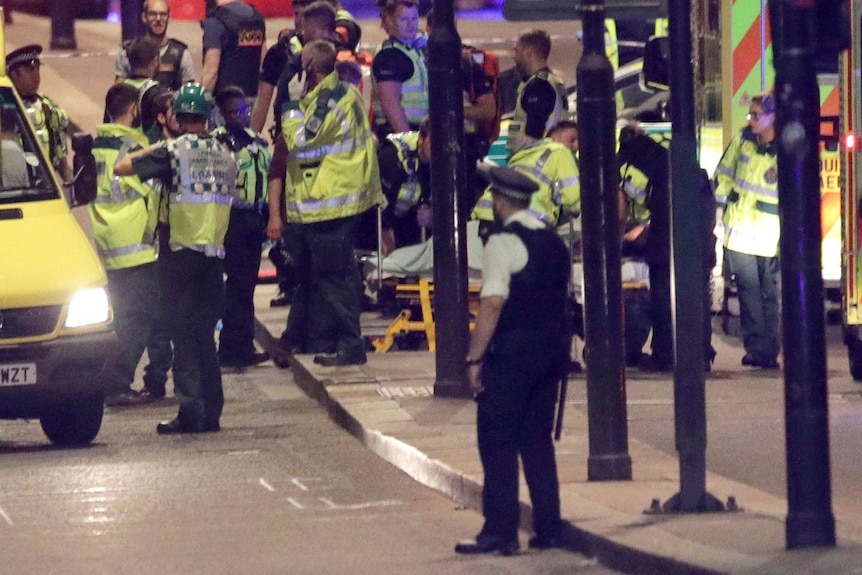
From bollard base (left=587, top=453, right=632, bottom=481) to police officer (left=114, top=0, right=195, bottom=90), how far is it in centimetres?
751

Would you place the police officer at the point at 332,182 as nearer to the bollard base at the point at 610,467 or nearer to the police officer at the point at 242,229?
the police officer at the point at 242,229

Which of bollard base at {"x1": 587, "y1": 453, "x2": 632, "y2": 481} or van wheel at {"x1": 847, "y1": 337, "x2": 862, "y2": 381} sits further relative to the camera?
van wheel at {"x1": 847, "y1": 337, "x2": 862, "y2": 381}

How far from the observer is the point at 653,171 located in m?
14.0

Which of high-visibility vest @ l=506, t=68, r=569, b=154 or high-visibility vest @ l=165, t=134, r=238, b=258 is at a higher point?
high-visibility vest @ l=506, t=68, r=569, b=154

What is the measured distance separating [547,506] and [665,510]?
559 millimetres

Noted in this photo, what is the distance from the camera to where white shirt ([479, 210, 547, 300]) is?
8.84 m

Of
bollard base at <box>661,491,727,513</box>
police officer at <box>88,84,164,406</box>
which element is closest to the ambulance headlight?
police officer at <box>88,84,164,406</box>

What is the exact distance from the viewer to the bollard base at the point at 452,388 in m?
12.8

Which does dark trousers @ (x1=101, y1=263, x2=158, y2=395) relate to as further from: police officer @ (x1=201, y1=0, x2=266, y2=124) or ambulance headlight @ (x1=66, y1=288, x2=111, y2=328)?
police officer @ (x1=201, y1=0, x2=266, y2=124)

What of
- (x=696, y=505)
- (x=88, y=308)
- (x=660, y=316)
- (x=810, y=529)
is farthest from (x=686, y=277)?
(x=660, y=316)

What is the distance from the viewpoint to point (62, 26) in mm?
30281

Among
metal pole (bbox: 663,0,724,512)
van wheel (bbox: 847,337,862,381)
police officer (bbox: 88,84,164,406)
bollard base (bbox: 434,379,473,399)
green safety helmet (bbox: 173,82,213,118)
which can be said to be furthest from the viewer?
van wheel (bbox: 847,337,862,381)

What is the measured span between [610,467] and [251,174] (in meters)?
4.95

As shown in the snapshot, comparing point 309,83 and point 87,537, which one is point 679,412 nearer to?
point 87,537
